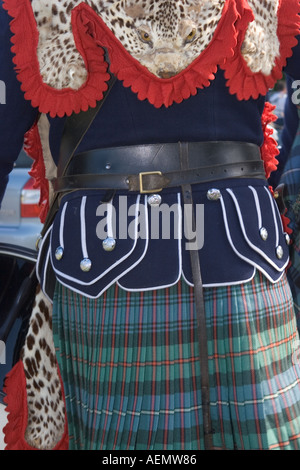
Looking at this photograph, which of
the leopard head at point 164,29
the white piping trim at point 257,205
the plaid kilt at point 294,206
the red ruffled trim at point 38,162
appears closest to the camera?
the leopard head at point 164,29

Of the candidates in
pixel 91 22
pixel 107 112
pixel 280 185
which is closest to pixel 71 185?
pixel 107 112

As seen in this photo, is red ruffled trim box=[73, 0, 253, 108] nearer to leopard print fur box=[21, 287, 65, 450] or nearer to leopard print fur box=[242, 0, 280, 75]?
leopard print fur box=[242, 0, 280, 75]

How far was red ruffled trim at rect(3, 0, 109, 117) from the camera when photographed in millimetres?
1602

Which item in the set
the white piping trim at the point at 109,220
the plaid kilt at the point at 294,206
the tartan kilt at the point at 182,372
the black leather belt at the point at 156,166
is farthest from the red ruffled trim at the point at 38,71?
the plaid kilt at the point at 294,206

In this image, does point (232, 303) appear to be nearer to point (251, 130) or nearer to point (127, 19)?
point (251, 130)

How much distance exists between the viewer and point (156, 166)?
63.8 inches

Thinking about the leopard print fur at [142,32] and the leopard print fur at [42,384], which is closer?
the leopard print fur at [142,32]

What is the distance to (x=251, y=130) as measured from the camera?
172cm

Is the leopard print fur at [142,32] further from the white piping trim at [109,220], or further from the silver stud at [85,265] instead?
the silver stud at [85,265]

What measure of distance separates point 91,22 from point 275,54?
49 cm

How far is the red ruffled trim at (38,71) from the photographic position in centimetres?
160

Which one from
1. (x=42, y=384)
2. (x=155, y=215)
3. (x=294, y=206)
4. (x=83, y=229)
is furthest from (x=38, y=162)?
(x=294, y=206)

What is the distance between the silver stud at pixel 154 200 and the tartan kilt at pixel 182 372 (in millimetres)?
206
